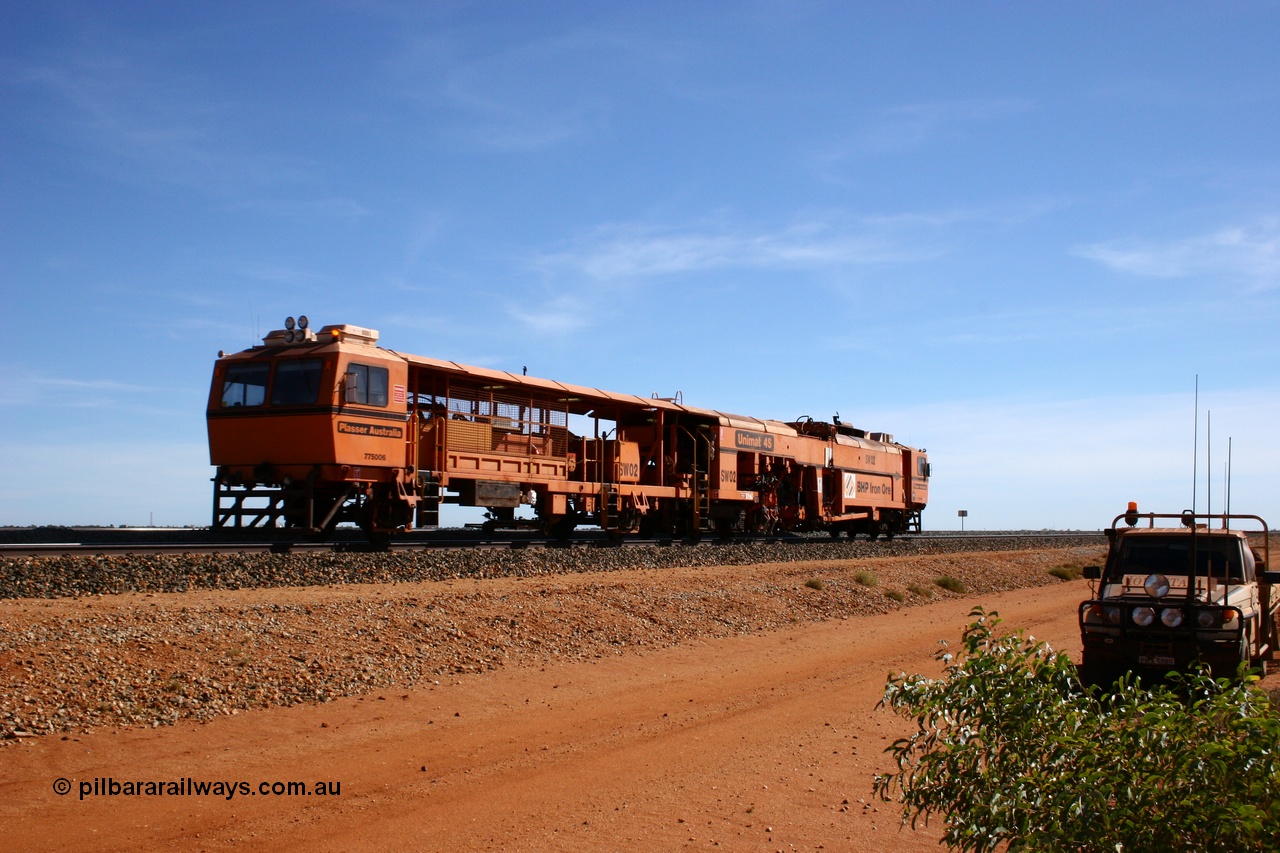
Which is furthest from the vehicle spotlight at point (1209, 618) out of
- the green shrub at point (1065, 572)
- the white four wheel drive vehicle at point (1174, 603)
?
the green shrub at point (1065, 572)

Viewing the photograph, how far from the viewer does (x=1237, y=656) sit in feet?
29.0

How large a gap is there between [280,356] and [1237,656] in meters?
15.7

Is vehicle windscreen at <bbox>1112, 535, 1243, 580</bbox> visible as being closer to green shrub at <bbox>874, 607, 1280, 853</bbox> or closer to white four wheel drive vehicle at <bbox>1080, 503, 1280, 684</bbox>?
white four wheel drive vehicle at <bbox>1080, 503, 1280, 684</bbox>

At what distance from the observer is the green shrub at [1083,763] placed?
3.62 metres

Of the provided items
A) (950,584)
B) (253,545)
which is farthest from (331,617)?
(950,584)

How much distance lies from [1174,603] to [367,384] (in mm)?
13771

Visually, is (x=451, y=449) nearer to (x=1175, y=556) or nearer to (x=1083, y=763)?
(x=1175, y=556)

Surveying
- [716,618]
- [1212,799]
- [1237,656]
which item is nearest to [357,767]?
[1212,799]

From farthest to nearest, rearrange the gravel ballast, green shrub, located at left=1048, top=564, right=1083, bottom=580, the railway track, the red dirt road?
green shrub, located at left=1048, top=564, right=1083, bottom=580 < the railway track < the gravel ballast < the red dirt road

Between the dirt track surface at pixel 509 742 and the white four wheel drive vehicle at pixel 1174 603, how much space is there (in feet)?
7.13

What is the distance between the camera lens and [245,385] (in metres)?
18.7

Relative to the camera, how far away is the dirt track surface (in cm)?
651

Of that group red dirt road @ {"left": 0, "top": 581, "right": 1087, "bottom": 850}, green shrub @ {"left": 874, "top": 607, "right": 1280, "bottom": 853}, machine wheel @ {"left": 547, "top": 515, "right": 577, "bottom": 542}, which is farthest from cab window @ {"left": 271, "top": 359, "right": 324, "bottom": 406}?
green shrub @ {"left": 874, "top": 607, "right": 1280, "bottom": 853}

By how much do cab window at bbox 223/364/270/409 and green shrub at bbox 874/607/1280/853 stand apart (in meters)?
16.2
